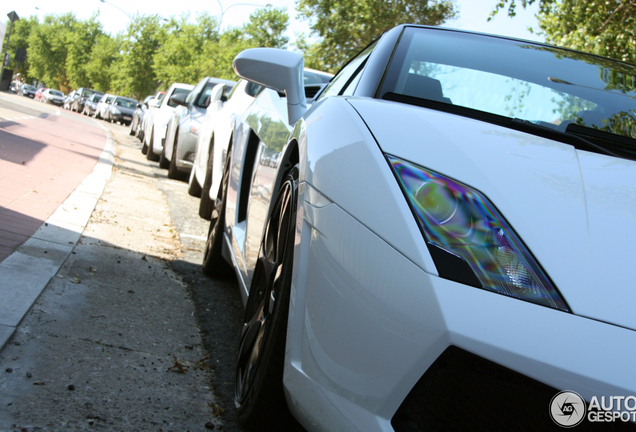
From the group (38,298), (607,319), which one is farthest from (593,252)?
(38,298)

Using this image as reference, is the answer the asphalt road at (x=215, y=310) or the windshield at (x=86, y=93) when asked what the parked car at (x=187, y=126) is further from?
the windshield at (x=86, y=93)

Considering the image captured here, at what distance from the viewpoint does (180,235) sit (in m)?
5.77

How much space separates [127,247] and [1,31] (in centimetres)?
1269

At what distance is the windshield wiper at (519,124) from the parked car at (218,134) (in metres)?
1.94

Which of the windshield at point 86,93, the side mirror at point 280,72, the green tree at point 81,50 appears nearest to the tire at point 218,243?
the side mirror at point 280,72

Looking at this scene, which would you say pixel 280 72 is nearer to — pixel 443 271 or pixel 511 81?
pixel 511 81

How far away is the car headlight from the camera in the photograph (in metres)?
1.40

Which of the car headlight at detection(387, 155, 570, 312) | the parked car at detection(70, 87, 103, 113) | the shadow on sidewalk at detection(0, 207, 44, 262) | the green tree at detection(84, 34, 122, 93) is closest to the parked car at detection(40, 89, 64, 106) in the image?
the parked car at detection(70, 87, 103, 113)

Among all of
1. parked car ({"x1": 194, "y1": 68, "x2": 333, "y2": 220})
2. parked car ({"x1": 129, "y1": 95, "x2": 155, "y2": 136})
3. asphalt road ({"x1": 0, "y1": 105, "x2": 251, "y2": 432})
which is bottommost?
parked car ({"x1": 129, "y1": 95, "x2": 155, "y2": 136})

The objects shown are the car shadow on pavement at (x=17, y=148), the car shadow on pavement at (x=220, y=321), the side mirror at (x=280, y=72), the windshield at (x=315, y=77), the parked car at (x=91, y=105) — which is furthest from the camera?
the parked car at (x=91, y=105)

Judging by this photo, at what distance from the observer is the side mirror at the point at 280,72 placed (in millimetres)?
2783

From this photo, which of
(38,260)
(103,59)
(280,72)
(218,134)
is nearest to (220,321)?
(38,260)

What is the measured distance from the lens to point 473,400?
4.53 feet

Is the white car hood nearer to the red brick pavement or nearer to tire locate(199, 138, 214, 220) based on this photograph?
the red brick pavement
